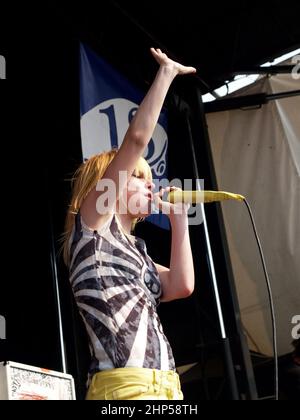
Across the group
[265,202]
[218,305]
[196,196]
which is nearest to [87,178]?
[196,196]

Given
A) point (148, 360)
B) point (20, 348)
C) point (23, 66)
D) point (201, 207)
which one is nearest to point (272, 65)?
point (201, 207)

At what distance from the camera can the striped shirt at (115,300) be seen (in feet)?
5.13

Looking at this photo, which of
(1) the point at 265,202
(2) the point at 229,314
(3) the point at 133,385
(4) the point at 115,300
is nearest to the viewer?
(3) the point at 133,385

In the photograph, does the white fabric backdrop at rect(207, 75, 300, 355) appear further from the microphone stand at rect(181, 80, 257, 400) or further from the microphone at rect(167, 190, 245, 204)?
the microphone at rect(167, 190, 245, 204)

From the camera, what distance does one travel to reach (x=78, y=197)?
181 centimetres

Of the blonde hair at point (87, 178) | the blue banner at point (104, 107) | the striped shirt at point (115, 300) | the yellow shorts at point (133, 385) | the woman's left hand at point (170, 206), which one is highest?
the blue banner at point (104, 107)

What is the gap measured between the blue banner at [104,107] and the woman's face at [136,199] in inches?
57.5

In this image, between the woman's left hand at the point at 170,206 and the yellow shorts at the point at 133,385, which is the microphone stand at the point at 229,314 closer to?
the woman's left hand at the point at 170,206

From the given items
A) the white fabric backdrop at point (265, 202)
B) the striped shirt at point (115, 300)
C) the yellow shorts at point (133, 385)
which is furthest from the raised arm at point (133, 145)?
the white fabric backdrop at point (265, 202)

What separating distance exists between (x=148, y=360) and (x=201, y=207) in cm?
249

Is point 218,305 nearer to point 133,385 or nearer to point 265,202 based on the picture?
point 265,202

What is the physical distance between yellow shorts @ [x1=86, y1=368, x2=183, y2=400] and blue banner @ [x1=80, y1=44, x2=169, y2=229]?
1790mm

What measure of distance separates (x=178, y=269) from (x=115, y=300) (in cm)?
24

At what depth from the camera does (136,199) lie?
5.79ft
